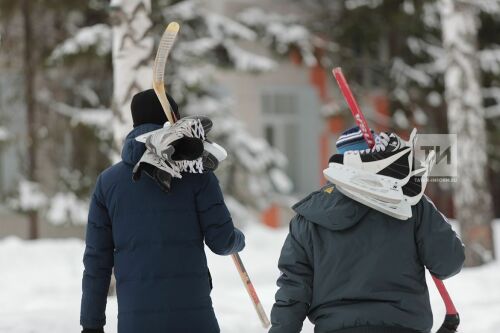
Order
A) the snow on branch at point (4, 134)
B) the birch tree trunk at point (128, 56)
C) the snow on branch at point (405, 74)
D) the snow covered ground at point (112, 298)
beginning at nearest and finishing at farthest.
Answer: the snow covered ground at point (112, 298), the birch tree trunk at point (128, 56), the snow on branch at point (4, 134), the snow on branch at point (405, 74)

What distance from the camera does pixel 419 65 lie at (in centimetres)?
1786

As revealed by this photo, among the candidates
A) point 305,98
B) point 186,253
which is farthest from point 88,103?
point 186,253

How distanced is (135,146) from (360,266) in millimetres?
1041

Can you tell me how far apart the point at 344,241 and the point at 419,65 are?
15.4 m

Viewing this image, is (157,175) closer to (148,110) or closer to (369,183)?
(148,110)

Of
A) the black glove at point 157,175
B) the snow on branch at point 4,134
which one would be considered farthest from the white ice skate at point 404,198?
the snow on branch at point 4,134

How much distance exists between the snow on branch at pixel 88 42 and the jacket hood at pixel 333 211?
28.5ft

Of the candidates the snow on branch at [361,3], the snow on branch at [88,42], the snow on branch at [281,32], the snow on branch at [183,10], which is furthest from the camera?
the snow on branch at [361,3]

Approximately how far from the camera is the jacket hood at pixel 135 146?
339cm

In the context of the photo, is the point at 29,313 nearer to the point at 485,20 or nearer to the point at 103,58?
the point at 103,58

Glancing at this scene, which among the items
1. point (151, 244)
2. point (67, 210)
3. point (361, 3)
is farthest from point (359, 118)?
point (361, 3)

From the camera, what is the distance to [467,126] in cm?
995

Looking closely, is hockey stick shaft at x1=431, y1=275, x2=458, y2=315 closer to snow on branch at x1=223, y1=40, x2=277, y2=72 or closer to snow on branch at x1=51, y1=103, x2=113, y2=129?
snow on branch at x1=51, y1=103, x2=113, y2=129

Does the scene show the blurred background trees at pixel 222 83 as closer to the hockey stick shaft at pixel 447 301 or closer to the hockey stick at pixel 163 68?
the hockey stick at pixel 163 68
